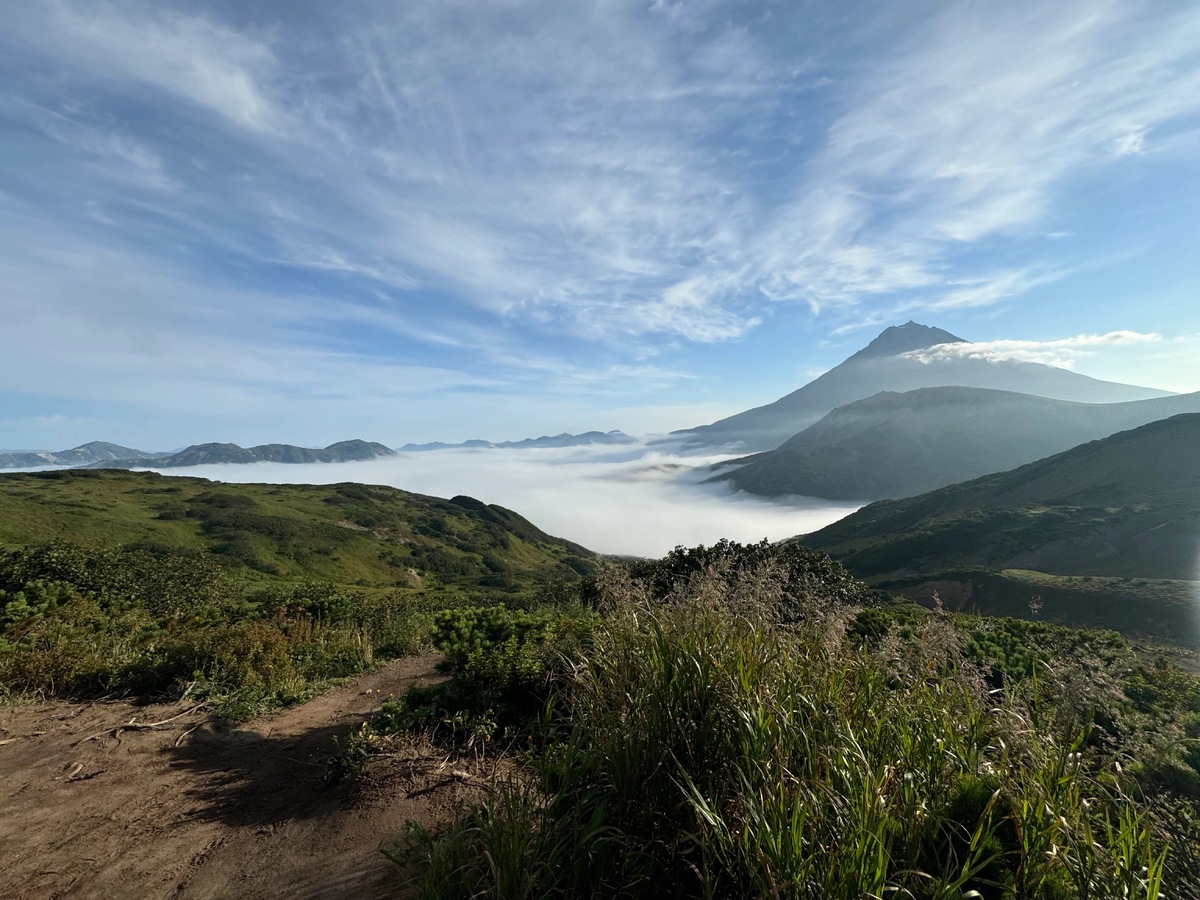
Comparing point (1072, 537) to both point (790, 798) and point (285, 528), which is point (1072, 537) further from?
point (285, 528)

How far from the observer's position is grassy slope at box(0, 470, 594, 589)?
68500 mm

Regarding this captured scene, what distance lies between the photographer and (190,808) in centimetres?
450

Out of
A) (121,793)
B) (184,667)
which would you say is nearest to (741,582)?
(121,793)

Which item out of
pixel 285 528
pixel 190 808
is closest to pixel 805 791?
pixel 190 808

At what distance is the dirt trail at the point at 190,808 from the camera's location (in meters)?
3.62

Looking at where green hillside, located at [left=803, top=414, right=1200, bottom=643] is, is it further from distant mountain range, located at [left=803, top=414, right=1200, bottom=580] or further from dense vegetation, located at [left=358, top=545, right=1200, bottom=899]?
dense vegetation, located at [left=358, top=545, right=1200, bottom=899]

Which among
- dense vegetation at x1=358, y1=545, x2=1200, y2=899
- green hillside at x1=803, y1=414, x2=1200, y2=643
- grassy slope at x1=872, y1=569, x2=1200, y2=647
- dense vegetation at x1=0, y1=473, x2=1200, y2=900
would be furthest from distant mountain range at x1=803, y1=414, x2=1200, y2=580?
dense vegetation at x1=358, y1=545, x2=1200, y2=899

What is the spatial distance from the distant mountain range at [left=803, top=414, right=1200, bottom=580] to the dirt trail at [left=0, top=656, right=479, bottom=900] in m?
80.2

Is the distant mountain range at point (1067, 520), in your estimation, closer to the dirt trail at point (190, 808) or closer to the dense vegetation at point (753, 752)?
the dense vegetation at point (753, 752)

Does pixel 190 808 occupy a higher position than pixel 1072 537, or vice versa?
pixel 190 808

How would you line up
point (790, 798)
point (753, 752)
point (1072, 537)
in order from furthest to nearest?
point (1072, 537) < point (753, 752) < point (790, 798)

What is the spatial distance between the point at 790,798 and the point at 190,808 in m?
4.93

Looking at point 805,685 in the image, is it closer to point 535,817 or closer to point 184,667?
point 535,817

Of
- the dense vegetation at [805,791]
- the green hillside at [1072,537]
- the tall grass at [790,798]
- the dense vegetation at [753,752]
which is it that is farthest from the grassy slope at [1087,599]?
the tall grass at [790,798]
